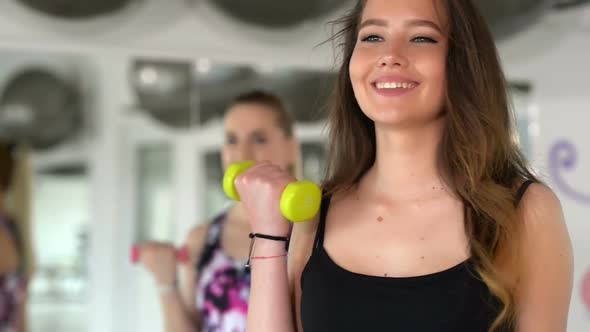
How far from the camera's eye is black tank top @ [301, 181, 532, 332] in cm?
98

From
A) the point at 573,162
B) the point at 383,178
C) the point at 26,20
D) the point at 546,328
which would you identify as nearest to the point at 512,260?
the point at 546,328

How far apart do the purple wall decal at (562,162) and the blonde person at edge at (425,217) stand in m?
1.80

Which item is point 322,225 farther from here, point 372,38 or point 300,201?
point 372,38

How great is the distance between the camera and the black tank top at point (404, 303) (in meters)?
0.98

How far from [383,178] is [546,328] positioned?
1.06ft

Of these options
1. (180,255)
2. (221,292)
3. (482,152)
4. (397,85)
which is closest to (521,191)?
(482,152)

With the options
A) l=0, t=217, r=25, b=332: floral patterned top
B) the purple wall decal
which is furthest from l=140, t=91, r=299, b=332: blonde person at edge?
the purple wall decal

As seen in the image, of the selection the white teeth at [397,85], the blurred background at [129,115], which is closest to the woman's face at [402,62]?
the white teeth at [397,85]

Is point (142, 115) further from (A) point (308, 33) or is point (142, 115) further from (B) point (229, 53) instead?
(A) point (308, 33)

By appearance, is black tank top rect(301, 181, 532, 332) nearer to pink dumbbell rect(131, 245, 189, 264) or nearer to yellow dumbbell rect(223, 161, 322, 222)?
yellow dumbbell rect(223, 161, 322, 222)

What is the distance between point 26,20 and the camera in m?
2.27

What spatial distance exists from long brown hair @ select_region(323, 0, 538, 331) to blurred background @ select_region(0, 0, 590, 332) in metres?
1.23

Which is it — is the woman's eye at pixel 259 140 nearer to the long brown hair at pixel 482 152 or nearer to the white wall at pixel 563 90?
the long brown hair at pixel 482 152

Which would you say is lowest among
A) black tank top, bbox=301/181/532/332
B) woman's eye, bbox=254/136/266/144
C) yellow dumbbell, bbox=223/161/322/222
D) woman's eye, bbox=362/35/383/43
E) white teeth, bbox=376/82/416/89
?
black tank top, bbox=301/181/532/332
